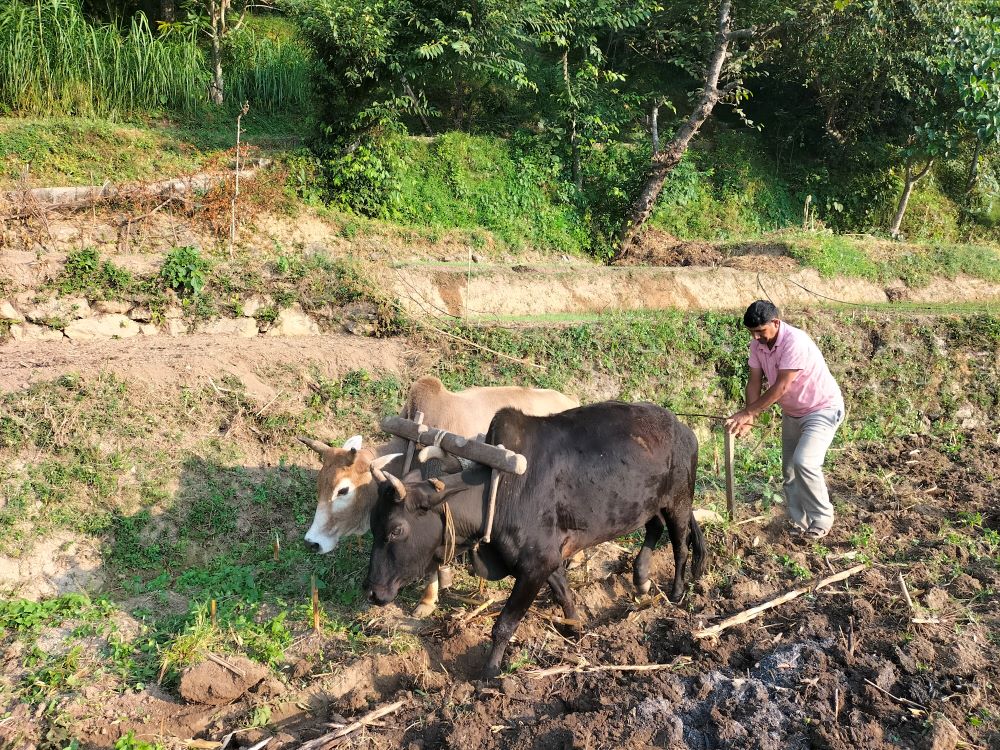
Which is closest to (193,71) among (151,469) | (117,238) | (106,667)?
(117,238)

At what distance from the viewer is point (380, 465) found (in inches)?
237

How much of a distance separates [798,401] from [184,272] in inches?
278

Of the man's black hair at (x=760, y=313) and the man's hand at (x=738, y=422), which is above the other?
the man's black hair at (x=760, y=313)

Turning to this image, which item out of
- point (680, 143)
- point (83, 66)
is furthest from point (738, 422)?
point (83, 66)

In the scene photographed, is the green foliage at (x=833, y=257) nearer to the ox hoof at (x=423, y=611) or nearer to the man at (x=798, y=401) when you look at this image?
the man at (x=798, y=401)

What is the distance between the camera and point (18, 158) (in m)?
11.9

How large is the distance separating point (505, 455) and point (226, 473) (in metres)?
3.62

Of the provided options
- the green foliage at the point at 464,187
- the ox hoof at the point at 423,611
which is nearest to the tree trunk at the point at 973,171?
the green foliage at the point at 464,187

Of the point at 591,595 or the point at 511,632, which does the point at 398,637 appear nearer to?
the point at 511,632

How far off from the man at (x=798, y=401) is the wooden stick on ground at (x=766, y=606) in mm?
762

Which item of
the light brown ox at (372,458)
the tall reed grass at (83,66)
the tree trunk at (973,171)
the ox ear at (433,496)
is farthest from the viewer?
the tree trunk at (973,171)

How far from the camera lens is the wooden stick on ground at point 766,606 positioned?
5488 millimetres

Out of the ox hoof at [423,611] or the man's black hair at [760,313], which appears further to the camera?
the man's black hair at [760,313]

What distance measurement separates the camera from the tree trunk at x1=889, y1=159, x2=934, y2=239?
62.5 feet
